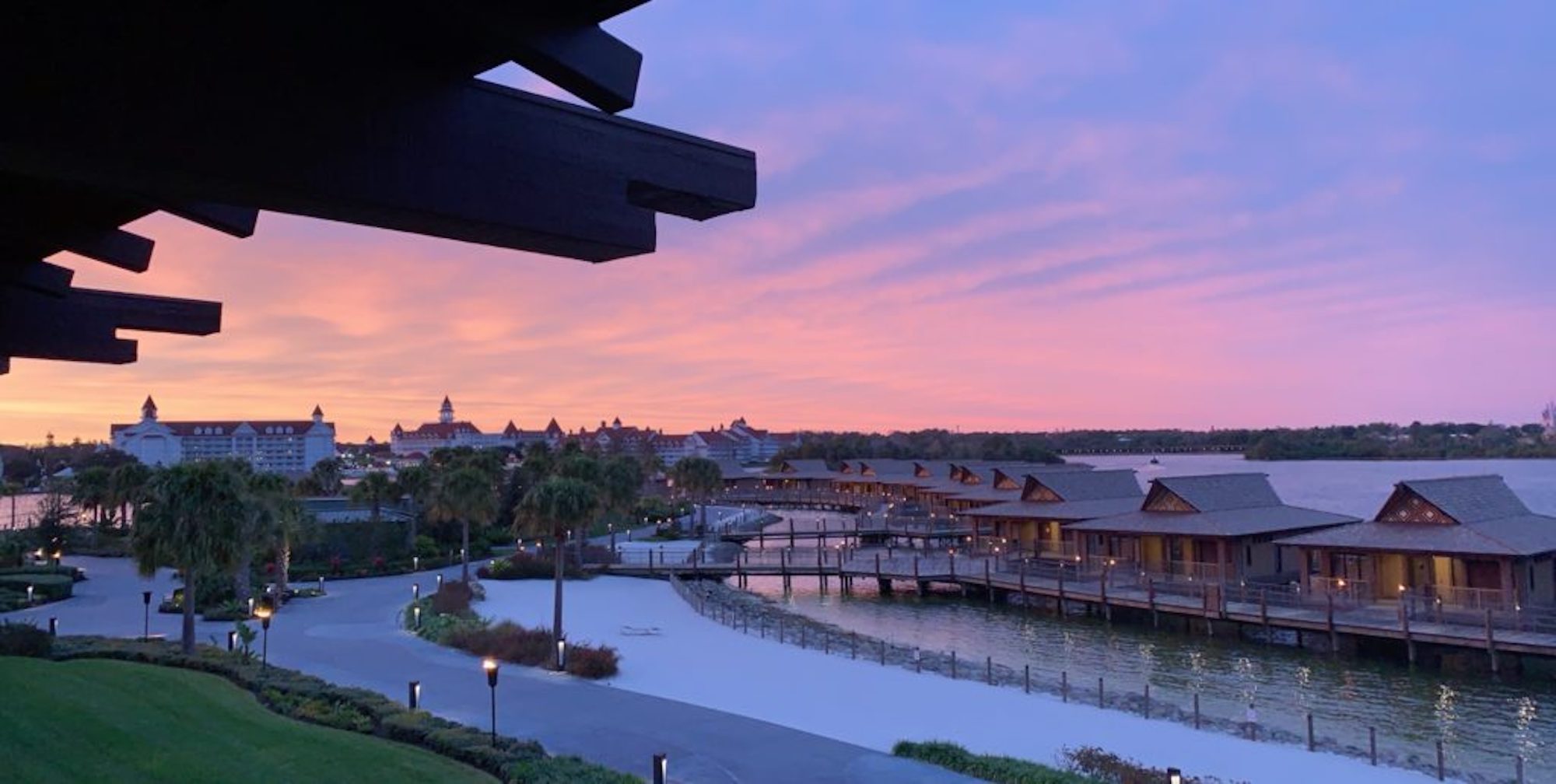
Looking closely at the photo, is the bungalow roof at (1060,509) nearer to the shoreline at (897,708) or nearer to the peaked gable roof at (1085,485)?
the peaked gable roof at (1085,485)

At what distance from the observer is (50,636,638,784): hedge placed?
1498cm

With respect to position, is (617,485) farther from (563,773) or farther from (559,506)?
(563,773)

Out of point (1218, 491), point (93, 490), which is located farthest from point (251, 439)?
point (1218, 491)

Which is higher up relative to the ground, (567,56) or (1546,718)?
(567,56)

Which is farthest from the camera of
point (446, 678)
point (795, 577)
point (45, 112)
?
point (795, 577)

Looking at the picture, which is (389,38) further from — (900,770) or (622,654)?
(622,654)

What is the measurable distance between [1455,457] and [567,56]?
8936 inches

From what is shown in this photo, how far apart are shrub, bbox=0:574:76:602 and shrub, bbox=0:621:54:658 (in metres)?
18.8

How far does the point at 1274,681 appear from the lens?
28875 millimetres

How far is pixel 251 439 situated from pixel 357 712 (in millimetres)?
146118

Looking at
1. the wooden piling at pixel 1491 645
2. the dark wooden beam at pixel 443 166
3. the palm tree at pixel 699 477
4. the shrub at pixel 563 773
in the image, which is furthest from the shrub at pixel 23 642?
the palm tree at pixel 699 477

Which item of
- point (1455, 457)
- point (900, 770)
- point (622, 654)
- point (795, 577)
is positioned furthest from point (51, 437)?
point (1455, 457)

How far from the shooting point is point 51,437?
185625 millimetres

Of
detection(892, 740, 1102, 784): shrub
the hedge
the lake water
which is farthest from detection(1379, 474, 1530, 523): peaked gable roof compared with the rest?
the hedge
